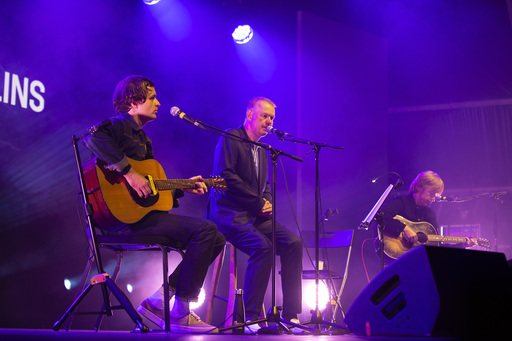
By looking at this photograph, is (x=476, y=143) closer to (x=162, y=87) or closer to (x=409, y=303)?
(x=162, y=87)

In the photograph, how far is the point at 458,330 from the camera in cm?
175

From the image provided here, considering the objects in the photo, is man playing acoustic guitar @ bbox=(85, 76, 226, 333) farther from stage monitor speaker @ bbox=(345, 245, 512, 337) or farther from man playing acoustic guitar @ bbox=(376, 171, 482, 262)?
man playing acoustic guitar @ bbox=(376, 171, 482, 262)

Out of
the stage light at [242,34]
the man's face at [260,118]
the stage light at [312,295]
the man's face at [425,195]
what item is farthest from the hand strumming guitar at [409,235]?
the stage light at [242,34]

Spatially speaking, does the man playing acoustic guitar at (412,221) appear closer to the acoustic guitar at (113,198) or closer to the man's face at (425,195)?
the man's face at (425,195)

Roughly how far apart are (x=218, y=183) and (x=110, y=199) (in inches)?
35.3

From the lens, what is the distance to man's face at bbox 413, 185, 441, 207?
17.9 feet

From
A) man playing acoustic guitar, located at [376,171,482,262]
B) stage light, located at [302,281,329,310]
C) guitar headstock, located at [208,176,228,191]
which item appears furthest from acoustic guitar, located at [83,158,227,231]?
man playing acoustic guitar, located at [376,171,482,262]

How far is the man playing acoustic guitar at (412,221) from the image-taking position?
5.21 m

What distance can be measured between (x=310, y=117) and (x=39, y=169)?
3.20m

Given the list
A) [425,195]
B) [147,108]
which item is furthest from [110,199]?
[425,195]

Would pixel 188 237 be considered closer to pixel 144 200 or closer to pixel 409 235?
pixel 144 200

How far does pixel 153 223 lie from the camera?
289cm

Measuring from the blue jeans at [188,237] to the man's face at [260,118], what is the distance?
126 centimetres

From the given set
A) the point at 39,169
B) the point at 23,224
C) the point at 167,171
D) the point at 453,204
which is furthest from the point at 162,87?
the point at 453,204
